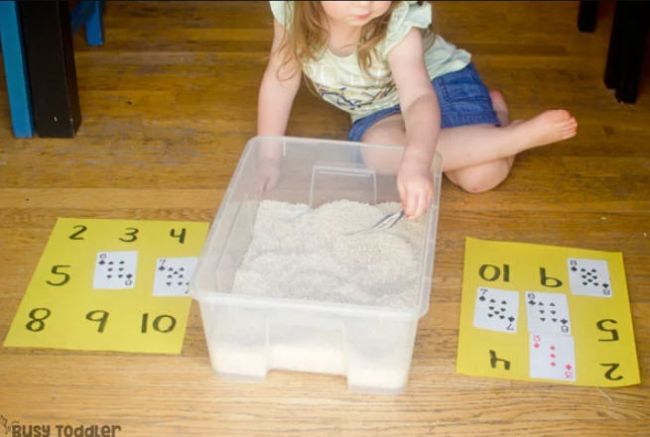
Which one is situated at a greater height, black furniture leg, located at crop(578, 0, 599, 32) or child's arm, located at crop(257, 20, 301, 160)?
child's arm, located at crop(257, 20, 301, 160)

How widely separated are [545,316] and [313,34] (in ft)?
1.50

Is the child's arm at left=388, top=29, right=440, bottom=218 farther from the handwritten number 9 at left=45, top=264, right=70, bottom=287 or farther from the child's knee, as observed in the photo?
the handwritten number 9 at left=45, top=264, right=70, bottom=287

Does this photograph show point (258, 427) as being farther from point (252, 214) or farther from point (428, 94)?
point (428, 94)

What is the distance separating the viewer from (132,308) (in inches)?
41.5

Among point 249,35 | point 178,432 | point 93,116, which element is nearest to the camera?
point 178,432

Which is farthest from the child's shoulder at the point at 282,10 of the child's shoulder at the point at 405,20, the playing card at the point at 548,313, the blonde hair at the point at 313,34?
the playing card at the point at 548,313

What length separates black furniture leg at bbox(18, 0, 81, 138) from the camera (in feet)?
4.08

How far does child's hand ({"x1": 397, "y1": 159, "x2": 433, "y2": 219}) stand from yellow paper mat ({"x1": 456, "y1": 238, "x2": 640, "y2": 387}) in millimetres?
174

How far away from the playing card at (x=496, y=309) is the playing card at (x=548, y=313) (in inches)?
0.7

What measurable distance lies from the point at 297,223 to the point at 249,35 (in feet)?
2.27

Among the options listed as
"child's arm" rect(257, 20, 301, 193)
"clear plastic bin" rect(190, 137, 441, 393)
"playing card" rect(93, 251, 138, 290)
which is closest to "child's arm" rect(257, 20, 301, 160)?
"child's arm" rect(257, 20, 301, 193)

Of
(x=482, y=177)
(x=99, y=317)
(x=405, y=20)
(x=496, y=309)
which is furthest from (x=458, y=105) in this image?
(x=99, y=317)

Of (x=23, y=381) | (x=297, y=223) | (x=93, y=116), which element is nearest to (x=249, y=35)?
(x=93, y=116)

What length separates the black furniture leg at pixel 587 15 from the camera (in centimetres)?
169
